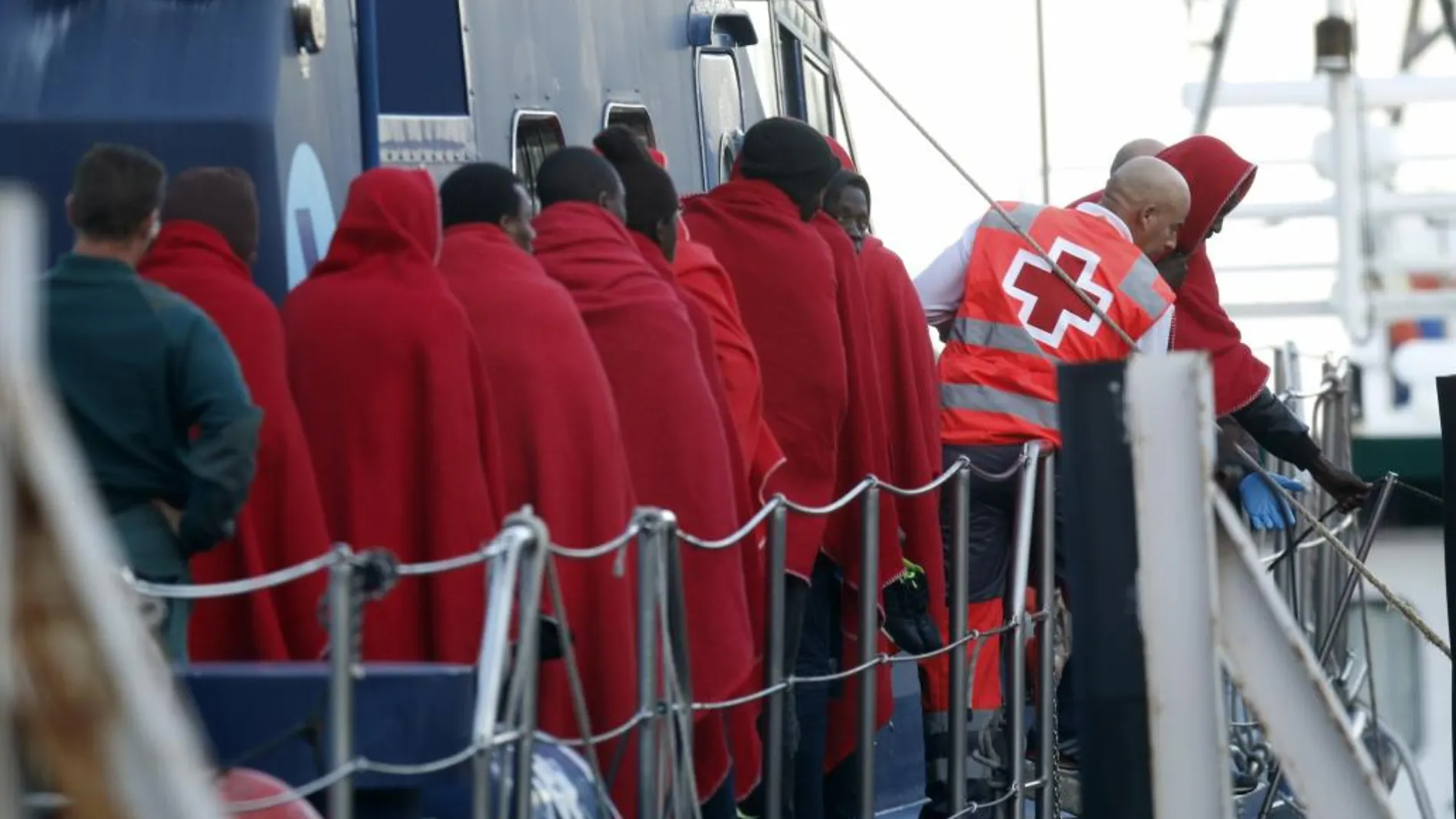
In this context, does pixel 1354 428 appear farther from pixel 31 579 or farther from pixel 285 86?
pixel 31 579

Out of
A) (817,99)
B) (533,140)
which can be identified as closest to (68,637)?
(533,140)

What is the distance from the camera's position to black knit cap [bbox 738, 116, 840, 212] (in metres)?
6.45

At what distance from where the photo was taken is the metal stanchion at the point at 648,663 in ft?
16.0

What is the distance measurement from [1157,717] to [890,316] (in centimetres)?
287

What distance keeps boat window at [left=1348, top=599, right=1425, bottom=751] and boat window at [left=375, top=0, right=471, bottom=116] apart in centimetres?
877

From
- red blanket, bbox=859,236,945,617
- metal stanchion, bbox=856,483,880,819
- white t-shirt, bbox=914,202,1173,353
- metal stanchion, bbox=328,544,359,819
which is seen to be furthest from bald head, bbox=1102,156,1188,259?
metal stanchion, bbox=328,544,359,819

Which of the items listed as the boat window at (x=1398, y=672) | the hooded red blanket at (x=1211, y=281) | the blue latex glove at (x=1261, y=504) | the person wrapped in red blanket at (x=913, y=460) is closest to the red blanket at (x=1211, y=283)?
the hooded red blanket at (x=1211, y=281)

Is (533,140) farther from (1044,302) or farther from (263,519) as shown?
(263,519)

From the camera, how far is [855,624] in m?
6.52

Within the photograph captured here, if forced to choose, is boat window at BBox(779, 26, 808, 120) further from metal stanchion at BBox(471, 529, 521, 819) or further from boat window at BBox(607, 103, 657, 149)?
metal stanchion at BBox(471, 529, 521, 819)

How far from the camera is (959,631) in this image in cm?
Answer: 658

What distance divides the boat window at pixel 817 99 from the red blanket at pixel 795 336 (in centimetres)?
439

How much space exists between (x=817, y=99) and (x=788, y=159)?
4.67 metres

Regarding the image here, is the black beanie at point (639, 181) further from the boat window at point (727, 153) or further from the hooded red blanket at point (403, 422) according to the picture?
the boat window at point (727, 153)
